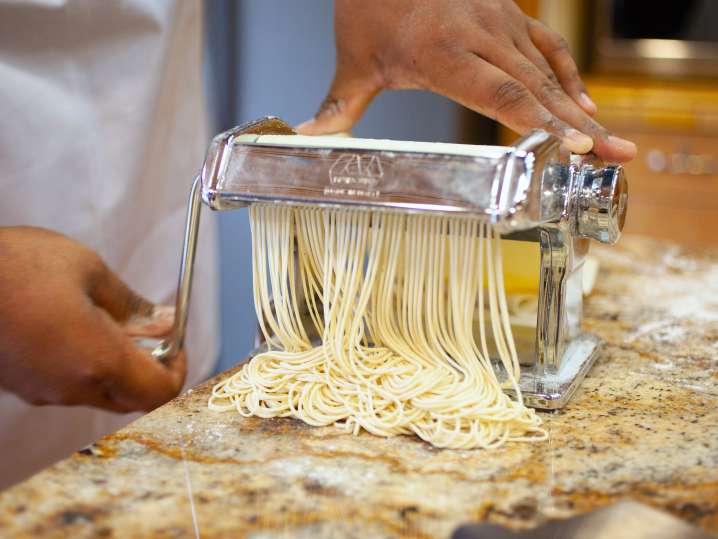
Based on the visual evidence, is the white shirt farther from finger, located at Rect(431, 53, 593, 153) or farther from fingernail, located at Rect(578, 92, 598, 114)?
fingernail, located at Rect(578, 92, 598, 114)

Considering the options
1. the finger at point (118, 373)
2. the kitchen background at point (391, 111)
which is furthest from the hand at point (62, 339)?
the kitchen background at point (391, 111)

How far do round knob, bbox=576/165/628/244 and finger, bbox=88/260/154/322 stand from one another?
0.50 metres

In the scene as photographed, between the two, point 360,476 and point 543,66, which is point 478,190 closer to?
point 360,476

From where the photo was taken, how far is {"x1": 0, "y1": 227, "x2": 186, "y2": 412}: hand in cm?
83

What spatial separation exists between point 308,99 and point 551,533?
215cm

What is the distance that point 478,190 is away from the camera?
2.29ft

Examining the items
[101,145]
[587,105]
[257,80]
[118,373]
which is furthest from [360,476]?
[257,80]

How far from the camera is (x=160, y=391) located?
35.2 inches

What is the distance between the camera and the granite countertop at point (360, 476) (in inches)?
23.2

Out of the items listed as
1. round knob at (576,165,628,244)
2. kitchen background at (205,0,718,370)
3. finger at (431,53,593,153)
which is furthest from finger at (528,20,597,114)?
kitchen background at (205,0,718,370)

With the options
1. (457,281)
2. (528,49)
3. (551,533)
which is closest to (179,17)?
(528,49)

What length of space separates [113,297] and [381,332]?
322 millimetres

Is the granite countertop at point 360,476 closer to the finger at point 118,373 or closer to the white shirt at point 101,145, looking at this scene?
the finger at point 118,373

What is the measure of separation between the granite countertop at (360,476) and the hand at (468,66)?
10.9 inches
